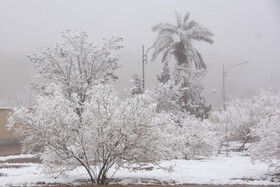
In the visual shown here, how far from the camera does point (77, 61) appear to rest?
28359 millimetres

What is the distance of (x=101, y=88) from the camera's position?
11672 mm

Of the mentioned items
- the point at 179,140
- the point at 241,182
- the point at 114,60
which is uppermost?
the point at 114,60

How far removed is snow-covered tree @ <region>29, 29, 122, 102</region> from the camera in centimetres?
2780

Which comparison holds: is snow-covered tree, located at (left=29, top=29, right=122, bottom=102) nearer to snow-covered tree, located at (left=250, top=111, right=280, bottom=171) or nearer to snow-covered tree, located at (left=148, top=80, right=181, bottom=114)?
snow-covered tree, located at (left=148, top=80, right=181, bottom=114)

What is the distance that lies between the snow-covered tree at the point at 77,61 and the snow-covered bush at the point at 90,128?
15.6 metres

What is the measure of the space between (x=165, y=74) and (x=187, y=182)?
23.0 meters

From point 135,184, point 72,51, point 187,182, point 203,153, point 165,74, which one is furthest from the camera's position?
point 165,74

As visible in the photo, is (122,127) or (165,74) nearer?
(122,127)

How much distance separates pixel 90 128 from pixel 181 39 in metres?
19.5

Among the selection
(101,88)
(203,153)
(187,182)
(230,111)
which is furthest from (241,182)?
(230,111)

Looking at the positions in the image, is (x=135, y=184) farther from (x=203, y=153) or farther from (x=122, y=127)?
(x=203, y=153)

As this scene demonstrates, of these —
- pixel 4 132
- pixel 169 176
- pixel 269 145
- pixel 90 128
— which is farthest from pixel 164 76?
pixel 90 128

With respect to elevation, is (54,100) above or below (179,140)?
above

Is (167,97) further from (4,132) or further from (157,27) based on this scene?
(4,132)
